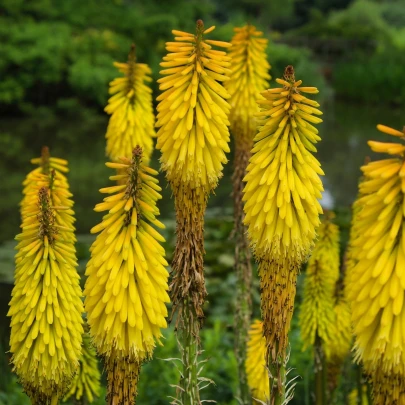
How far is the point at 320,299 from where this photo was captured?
4.88 m

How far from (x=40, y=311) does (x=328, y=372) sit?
10.5 feet

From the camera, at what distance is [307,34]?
46.1 meters

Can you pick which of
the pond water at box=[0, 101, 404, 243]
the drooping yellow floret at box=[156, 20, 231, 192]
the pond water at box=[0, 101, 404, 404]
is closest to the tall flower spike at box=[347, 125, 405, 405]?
the drooping yellow floret at box=[156, 20, 231, 192]

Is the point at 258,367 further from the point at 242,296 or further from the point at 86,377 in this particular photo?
the point at 86,377

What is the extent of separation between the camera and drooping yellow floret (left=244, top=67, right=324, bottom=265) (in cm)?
321

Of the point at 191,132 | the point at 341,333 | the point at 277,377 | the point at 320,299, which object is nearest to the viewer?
the point at 277,377

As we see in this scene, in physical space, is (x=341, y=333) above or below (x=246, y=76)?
below

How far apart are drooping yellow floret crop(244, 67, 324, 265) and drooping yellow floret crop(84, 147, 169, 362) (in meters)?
0.52

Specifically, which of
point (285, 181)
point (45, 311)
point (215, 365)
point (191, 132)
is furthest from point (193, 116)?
point (215, 365)

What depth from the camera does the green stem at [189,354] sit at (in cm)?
385

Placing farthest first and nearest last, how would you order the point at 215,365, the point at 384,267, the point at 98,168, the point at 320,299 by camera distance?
1. the point at 98,168
2. the point at 215,365
3. the point at 320,299
4. the point at 384,267

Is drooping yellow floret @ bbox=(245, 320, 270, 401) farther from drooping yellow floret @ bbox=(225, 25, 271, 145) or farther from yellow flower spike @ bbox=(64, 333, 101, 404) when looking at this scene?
drooping yellow floret @ bbox=(225, 25, 271, 145)

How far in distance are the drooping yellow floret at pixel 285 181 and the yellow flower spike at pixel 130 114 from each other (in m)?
2.04

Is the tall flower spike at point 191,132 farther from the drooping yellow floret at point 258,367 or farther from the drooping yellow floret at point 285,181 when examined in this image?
the drooping yellow floret at point 258,367
